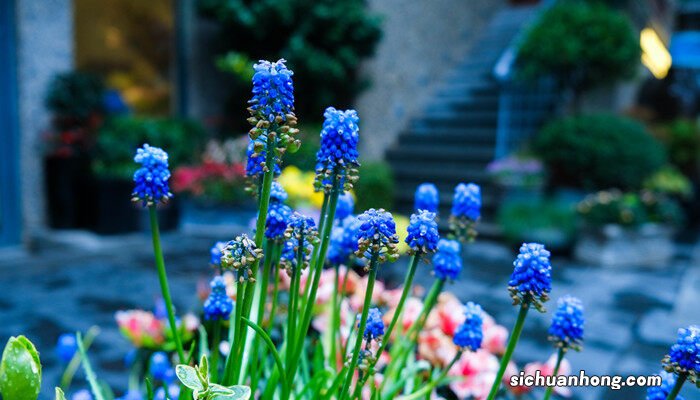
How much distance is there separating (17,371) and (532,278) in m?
0.76

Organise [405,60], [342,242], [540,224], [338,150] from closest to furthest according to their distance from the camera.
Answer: [338,150] < [342,242] < [540,224] < [405,60]

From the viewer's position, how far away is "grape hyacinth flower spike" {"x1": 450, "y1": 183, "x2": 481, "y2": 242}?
1.29 m

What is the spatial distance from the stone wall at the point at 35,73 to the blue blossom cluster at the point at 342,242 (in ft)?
14.4

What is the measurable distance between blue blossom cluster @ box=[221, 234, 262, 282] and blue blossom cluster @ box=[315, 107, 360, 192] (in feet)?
0.46

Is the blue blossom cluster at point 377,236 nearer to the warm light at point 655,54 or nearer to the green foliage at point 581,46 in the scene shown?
the green foliage at point 581,46

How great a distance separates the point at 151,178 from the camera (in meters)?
0.92

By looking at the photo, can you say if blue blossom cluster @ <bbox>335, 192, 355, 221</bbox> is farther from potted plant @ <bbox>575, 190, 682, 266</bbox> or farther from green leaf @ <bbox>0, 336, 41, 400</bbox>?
potted plant @ <bbox>575, 190, 682, 266</bbox>

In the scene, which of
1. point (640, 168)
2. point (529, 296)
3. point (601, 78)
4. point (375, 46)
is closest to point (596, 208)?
point (640, 168)

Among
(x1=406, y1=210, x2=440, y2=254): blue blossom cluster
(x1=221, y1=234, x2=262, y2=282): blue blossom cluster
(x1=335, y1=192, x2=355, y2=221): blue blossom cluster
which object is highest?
(x1=335, y1=192, x2=355, y2=221): blue blossom cluster

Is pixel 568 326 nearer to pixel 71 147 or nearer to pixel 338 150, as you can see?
pixel 338 150

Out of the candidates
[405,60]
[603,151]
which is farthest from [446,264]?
[405,60]

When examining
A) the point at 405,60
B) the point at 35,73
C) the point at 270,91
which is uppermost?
the point at 405,60

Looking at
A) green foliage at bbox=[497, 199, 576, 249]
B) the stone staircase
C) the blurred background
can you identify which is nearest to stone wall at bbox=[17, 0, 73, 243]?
the blurred background

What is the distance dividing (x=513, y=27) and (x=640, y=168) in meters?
4.31
